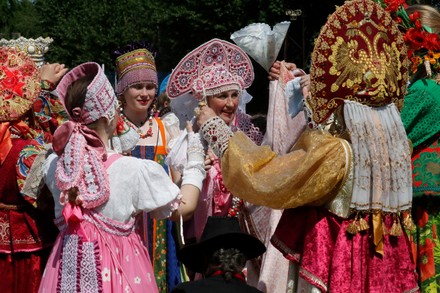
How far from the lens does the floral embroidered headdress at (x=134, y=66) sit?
→ 7531 mm

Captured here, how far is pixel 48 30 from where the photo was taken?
105ft

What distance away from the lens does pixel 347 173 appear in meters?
4.80

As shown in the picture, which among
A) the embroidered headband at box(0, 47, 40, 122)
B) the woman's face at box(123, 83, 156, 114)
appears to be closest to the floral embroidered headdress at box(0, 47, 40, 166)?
the embroidered headband at box(0, 47, 40, 122)

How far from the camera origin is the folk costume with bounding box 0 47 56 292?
19.4 feet

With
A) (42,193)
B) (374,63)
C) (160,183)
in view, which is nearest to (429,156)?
(374,63)

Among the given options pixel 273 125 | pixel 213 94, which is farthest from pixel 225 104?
pixel 273 125

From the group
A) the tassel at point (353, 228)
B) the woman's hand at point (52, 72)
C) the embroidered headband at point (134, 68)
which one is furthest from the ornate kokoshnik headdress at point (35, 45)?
the tassel at point (353, 228)

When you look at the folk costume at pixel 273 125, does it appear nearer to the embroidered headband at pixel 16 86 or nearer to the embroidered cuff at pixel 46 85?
the embroidered cuff at pixel 46 85

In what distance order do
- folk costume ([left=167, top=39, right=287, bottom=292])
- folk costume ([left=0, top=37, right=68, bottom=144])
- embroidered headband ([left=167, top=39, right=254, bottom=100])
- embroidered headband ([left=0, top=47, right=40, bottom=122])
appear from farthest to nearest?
folk costume ([left=0, top=37, right=68, bottom=144])
embroidered headband ([left=167, top=39, right=254, bottom=100])
folk costume ([left=167, top=39, right=287, bottom=292])
embroidered headband ([left=0, top=47, right=40, bottom=122])

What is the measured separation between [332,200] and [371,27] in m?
0.93

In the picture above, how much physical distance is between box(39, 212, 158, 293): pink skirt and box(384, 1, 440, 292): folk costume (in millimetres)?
1702

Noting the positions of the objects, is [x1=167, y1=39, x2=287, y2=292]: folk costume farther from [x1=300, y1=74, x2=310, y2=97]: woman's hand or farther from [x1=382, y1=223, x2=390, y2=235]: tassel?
[x1=382, y1=223, x2=390, y2=235]: tassel

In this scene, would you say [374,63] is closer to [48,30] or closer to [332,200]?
[332,200]

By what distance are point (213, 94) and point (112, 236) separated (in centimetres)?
174
